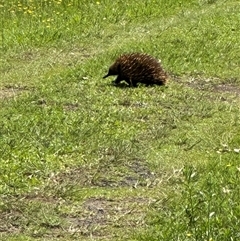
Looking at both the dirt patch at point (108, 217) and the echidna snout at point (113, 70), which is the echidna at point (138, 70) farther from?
the dirt patch at point (108, 217)

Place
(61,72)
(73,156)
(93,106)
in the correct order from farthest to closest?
(61,72)
(93,106)
(73,156)

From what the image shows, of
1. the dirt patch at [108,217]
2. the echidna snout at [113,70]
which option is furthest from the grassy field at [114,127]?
the echidna snout at [113,70]

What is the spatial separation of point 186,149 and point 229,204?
2.37 m

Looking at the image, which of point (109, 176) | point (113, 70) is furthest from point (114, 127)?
point (113, 70)

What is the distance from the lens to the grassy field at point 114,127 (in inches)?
257

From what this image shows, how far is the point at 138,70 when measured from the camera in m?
11.6

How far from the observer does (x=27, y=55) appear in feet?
44.1

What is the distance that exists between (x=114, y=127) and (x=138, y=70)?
245 cm

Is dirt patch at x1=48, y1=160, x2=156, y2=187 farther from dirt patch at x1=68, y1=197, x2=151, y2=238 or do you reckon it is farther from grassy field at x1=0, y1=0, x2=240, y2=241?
dirt patch at x1=68, y1=197, x2=151, y2=238

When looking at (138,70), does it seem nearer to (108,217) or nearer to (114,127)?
(114,127)

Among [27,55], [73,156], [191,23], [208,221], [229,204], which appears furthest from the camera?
[191,23]

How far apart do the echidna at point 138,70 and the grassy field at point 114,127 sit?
166mm

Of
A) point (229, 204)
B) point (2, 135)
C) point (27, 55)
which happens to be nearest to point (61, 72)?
point (27, 55)

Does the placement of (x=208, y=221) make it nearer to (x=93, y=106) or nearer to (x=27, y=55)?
(x=93, y=106)
